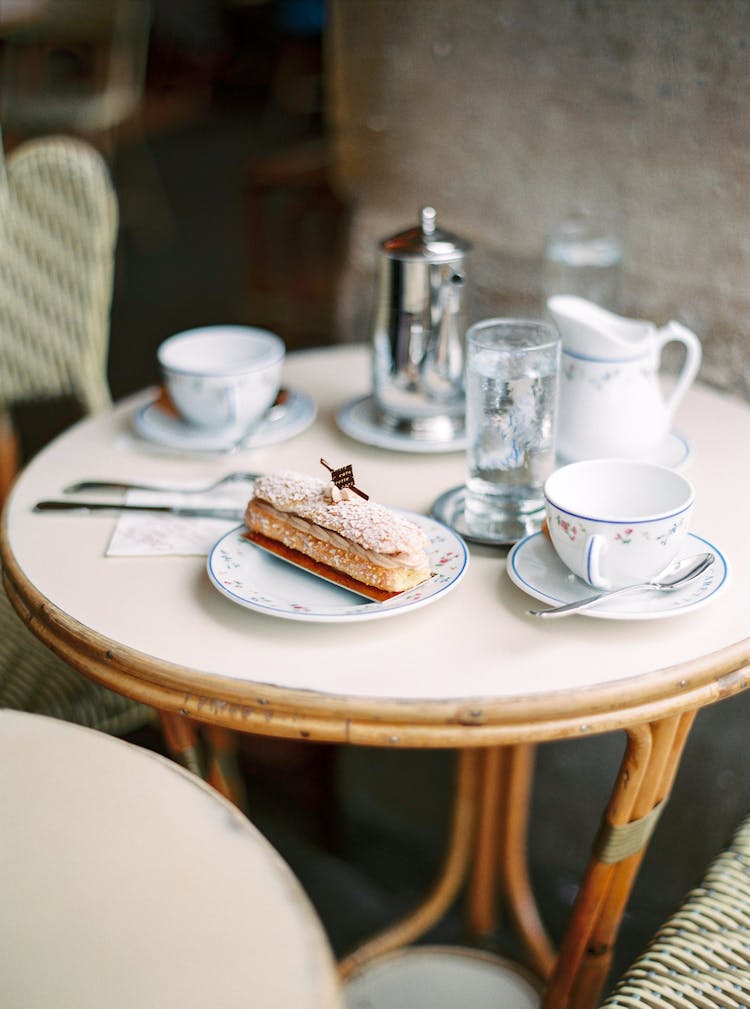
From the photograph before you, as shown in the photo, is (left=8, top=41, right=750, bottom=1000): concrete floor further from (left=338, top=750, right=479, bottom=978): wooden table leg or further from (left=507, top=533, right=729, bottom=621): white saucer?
(left=507, top=533, right=729, bottom=621): white saucer

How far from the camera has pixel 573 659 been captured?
2.40 feet

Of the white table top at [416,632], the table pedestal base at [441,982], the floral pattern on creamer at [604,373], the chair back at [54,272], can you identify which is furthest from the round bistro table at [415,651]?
the chair back at [54,272]

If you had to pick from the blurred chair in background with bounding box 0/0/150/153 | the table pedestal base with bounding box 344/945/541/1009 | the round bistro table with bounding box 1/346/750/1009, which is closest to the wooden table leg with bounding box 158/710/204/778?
the round bistro table with bounding box 1/346/750/1009

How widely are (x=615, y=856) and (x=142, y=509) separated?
510 millimetres

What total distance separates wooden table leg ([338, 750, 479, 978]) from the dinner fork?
1.81ft

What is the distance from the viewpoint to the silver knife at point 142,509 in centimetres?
94

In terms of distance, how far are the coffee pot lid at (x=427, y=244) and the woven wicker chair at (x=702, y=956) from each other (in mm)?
618

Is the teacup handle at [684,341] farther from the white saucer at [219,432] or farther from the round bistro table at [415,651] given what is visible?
the white saucer at [219,432]

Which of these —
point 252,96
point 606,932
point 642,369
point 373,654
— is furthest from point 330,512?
point 252,96

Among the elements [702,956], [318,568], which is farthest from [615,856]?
[318,568]

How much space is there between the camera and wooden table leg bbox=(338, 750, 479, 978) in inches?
54.2

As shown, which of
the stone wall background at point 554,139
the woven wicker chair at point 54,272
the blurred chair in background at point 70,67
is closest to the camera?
the stone wall background at point 554,139

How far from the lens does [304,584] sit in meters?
0.81

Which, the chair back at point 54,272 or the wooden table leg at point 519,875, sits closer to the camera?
the wooden table leg at point 519,875
